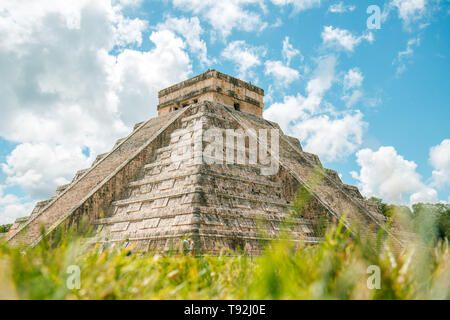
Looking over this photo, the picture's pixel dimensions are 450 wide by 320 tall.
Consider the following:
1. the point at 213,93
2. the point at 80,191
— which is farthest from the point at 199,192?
the point at 213,93

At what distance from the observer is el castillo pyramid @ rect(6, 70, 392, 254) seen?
8.41 m

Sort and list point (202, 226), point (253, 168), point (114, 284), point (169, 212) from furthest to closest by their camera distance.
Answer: point (253, 168) < point (169, 212) < point (202, 226) < point (114, 284)

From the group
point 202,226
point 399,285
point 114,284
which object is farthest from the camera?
point 202,226

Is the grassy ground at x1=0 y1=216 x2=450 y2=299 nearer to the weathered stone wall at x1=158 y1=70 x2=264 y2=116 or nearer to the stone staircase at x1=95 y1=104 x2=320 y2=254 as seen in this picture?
the stone staircase at x1=95 y1=104 x2=320 y2=254

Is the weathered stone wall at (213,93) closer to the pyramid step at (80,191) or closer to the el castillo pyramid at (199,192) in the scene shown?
the el castillo pyramid at (199,192)

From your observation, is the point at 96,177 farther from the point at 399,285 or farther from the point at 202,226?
the point at 399,285

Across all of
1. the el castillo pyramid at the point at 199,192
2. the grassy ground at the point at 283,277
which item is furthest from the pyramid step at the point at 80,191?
the grassy ground at the point at 283,277

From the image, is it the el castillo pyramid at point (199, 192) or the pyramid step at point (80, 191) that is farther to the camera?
the pyramid step at point (80, 191)

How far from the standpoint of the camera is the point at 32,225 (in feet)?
32.7

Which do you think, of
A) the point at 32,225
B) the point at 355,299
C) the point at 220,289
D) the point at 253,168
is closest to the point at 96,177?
the point at 32,225

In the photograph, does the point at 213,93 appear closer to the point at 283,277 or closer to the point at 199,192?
the point at 199,192

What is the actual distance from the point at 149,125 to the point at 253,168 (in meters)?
6.28

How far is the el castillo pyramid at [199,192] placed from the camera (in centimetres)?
841
